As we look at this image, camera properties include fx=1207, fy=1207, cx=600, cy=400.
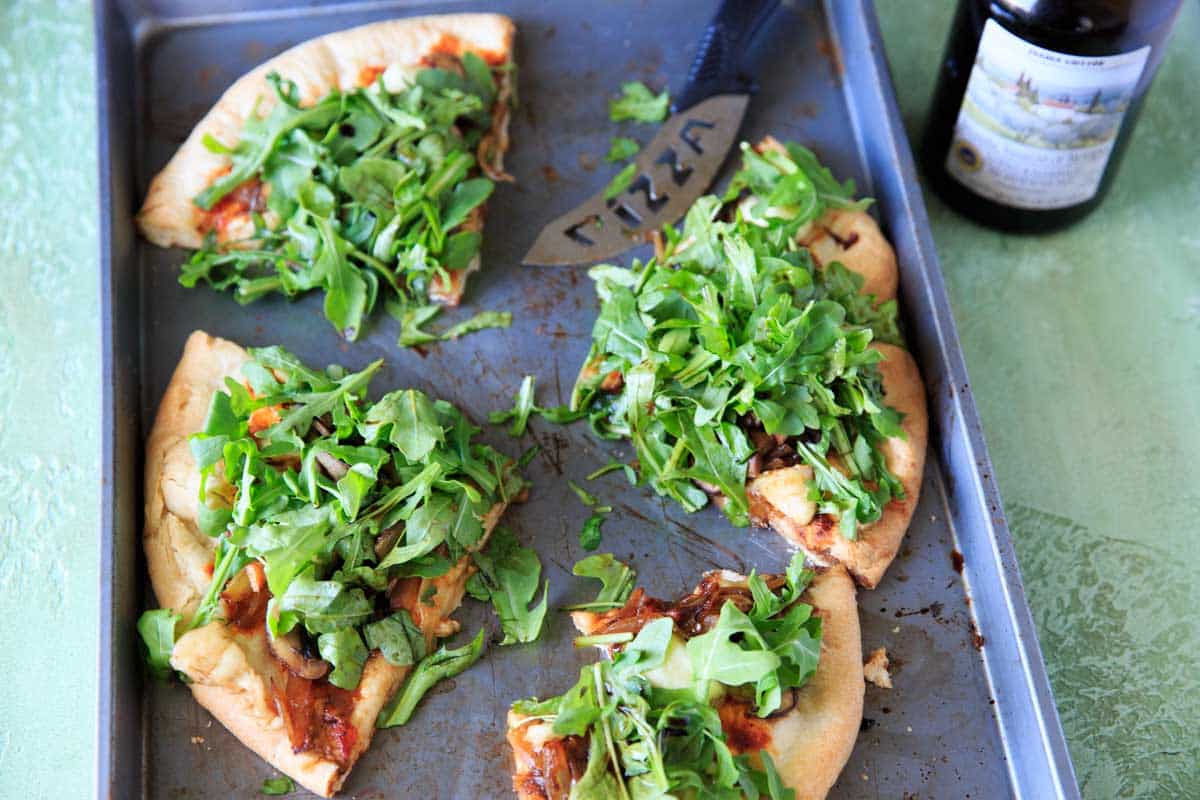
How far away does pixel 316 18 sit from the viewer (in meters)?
3.14

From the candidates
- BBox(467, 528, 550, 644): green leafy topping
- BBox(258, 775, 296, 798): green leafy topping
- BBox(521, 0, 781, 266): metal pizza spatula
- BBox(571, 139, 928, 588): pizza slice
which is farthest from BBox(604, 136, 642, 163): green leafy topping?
BBox(258, 775, 296, 798): green leafy topping

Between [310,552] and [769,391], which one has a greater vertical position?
[769,391]

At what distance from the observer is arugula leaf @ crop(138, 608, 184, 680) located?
7.23 ft

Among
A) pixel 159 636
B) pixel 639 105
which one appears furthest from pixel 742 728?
pixel 639 105

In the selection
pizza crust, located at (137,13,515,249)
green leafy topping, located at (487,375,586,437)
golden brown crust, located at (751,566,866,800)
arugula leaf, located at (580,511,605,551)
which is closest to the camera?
golden brown crust, located at (751,566,866,800)

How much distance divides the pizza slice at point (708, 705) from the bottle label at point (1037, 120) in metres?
1.14

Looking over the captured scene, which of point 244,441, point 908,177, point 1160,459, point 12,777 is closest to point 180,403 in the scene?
point 244,441

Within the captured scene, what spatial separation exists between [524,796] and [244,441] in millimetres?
837

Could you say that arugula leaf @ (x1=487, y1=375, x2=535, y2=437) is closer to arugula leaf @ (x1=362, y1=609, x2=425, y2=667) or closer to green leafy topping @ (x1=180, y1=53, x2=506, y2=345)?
green leafy topping @ (x1=180, y1=53, x2=506, y2=345)

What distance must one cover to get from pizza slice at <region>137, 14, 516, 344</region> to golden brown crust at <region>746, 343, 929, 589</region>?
36.5 inches

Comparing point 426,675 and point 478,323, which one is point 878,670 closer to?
point 426,675

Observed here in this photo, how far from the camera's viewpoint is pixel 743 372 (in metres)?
2.29

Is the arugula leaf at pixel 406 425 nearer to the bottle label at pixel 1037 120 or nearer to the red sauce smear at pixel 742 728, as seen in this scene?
the red sauce smear at pixel 742 728

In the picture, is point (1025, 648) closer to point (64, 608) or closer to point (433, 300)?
point (433, 300)
